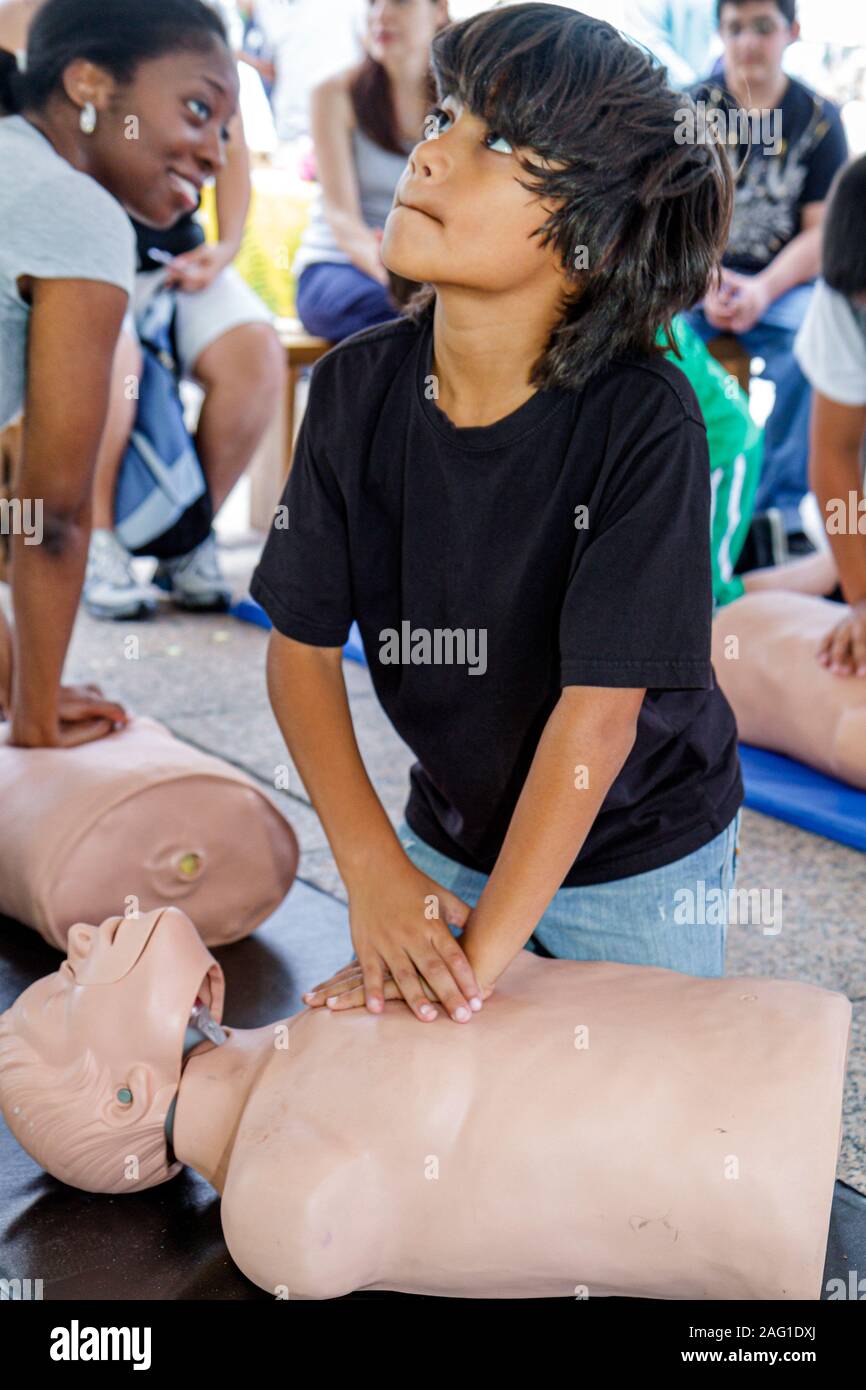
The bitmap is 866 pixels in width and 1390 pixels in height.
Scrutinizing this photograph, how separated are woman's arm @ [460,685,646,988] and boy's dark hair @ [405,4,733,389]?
257 millimetres

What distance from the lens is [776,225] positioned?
3.33m

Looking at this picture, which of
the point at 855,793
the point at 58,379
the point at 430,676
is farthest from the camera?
the point at 855,793

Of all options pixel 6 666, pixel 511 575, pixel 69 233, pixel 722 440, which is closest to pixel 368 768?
pixel 6 666

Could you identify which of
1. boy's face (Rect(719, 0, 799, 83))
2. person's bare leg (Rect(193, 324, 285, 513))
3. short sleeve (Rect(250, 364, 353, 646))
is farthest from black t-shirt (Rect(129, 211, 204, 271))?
short sleeve (Rect(250, 364, 353, 646))

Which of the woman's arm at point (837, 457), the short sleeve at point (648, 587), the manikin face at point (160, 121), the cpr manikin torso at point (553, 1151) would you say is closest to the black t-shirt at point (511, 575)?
the short sleeve at point (648, 587)

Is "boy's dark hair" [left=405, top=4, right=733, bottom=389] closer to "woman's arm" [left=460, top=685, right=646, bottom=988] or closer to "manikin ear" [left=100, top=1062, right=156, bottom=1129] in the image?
"woman's arm" [left=460, top=685, right=646, bottom=988]

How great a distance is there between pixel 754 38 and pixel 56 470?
222cm

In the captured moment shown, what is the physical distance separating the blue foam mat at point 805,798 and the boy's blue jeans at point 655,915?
23.9 inches

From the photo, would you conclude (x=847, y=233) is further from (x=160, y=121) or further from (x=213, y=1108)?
(x=213, y=1108)

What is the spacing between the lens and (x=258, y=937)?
1.67 metres

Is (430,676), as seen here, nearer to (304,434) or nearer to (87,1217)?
(304,434)

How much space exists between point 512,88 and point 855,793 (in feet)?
4.06

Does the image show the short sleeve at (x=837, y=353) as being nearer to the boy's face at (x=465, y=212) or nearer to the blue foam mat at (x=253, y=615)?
the blue foam mat at (x=253, y=615)
